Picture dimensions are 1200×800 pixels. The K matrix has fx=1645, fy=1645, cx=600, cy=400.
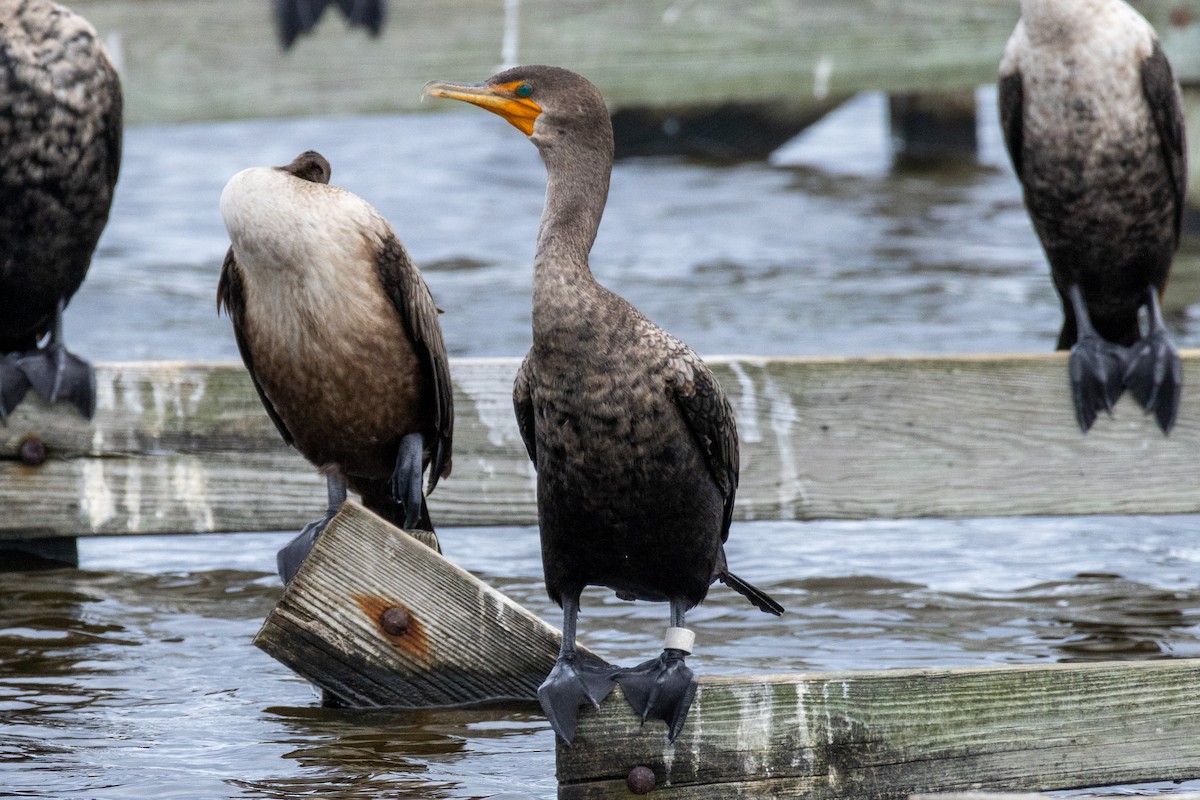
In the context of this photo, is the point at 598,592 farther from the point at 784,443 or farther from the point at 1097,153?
the point at 1097,153

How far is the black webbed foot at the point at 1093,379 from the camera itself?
418 cm

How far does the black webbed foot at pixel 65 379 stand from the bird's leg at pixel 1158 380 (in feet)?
8.70

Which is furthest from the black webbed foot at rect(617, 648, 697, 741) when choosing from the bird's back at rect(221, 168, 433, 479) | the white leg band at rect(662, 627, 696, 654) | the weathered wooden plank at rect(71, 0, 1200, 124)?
the weathered wooden plank at rect(71, 0, 1200, 124)

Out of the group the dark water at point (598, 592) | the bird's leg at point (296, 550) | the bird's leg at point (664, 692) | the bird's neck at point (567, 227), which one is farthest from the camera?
the bird's leg at point (296, 550)

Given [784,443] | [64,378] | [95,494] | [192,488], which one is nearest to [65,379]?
[64,378]

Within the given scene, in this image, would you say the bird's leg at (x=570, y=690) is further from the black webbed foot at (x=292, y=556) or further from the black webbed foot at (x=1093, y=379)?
the black webbed foot at (x=1093, y=379)

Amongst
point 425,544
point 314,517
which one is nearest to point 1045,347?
point 314,517

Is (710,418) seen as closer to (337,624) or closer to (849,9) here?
(337,624)

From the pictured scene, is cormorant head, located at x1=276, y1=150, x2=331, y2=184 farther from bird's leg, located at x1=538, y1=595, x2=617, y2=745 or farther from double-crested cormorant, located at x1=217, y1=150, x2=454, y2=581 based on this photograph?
bird's leg, located at x1=538, y1=595, x2=617, y2=745

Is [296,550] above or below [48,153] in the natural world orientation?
below

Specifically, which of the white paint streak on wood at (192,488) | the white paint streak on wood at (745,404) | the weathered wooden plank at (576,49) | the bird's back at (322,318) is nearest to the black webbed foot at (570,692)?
→ the bird's back at (322,318)

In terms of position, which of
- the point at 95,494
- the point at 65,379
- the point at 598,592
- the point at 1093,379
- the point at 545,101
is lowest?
the point at 598,592

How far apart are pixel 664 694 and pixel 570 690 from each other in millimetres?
168

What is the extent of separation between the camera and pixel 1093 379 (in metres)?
4.23
